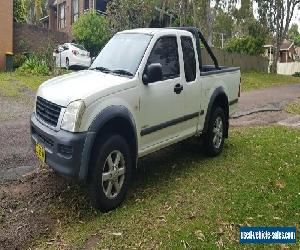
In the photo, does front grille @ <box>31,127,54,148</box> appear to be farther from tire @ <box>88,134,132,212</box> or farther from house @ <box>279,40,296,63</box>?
house @ <box>279,40,296,63</box>

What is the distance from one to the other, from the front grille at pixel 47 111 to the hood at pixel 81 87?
60 mm

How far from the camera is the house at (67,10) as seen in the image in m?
36.1

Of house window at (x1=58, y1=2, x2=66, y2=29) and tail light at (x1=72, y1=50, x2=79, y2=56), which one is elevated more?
house window at (x1=58, y1=2, x2=66, y2=29)

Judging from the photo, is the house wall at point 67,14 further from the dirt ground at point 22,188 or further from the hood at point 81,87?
the hood at point 81,87

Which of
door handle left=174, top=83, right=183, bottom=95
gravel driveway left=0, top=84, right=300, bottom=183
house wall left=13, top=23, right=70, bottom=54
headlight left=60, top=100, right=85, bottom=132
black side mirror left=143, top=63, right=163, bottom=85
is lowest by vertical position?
gravel driveway left=0, top=84, right=300, bottom=183

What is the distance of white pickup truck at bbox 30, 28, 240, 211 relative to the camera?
15.4 ft

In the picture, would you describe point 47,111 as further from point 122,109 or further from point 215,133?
point 215,133

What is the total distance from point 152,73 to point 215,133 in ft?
7.74

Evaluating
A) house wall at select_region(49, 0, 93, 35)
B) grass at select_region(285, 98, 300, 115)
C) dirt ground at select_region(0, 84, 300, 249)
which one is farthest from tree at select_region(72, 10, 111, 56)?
dirt ground at select_region(0, 84, 300, 249)

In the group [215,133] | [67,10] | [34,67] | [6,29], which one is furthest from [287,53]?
[215,133]

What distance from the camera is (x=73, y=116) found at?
4633 mm

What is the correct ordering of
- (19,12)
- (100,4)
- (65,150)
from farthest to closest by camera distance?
(100,4) < (19,12) < (65,150)

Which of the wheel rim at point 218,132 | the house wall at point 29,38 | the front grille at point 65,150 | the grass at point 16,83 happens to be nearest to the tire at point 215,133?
the wheel rim at point 218,132

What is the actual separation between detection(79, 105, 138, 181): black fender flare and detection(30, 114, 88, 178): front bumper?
4cm
